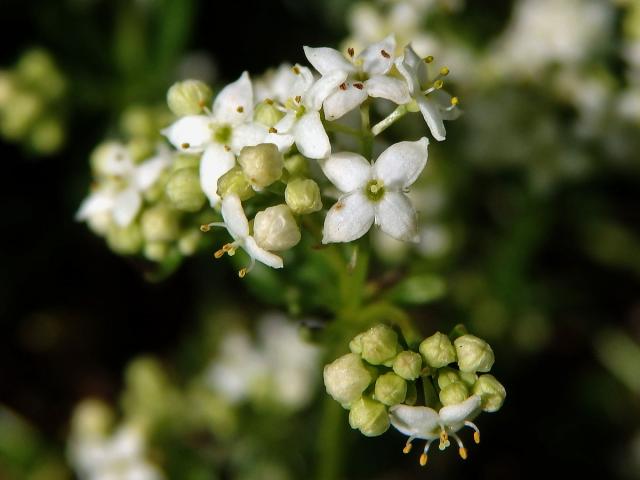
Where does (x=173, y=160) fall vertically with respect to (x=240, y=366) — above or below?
above

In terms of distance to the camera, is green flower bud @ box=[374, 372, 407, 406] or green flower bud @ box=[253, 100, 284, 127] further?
green flower bud @ box=[253, 100, 284, 127]

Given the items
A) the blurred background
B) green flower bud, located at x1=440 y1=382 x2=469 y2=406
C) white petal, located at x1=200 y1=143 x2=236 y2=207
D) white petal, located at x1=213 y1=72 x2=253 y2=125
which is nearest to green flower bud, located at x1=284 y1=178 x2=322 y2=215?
white petal, located at x1=200 y1=143 x2=236 y2=207

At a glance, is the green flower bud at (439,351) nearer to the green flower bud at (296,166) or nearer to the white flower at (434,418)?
the white flower at (434,418)

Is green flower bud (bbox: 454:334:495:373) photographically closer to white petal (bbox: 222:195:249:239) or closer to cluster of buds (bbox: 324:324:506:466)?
cluster of buds (bbox: 324:324:506:466)

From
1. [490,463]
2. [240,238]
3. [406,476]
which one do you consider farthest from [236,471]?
[240,238]

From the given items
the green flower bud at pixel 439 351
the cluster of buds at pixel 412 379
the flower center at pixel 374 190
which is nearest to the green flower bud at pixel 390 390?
the cluster of buds at pixel 412 379

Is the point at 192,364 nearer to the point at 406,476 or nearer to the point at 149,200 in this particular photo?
the point at 406,476
